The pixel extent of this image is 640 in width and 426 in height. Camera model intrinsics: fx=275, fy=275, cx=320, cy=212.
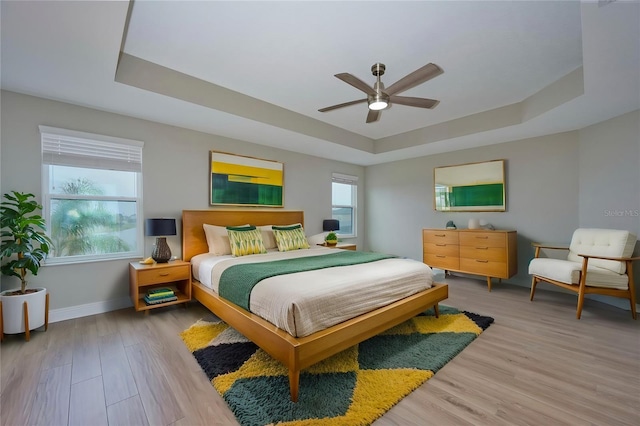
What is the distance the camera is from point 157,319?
3090 mm

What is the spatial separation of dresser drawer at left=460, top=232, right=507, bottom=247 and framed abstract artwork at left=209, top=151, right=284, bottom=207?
3.12 m

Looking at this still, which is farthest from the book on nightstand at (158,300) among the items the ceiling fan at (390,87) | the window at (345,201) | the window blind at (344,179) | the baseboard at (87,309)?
the window blind at (344,179)

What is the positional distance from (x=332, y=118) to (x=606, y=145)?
142 inches

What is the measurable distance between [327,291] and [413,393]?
869 millimetres

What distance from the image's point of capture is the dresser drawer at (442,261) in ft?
15.1

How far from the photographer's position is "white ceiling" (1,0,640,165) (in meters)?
1.98

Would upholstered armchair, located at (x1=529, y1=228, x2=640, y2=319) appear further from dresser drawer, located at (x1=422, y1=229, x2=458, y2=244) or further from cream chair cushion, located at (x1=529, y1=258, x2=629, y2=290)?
dresser drawer, located at (x1=422, y1=229, x2=458, y2=244)

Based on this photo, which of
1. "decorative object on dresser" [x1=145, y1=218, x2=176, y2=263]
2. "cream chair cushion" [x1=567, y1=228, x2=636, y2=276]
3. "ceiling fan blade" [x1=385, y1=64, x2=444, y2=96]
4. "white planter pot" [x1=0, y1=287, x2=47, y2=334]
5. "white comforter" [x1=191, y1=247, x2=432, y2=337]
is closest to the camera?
"white comforter" [x1=191, y1=247, x2=432, y2=337]

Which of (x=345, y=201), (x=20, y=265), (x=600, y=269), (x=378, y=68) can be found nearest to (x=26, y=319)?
(x=20, y=265)

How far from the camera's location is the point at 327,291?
2062mm

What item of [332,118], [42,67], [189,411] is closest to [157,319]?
[189,411]

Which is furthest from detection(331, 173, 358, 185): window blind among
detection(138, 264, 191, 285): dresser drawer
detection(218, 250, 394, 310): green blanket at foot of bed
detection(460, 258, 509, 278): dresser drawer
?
detection(138, 264, 191, 285): dresser drawer

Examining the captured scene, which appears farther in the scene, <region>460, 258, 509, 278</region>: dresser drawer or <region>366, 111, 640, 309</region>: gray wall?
<region>460, 258, 509, 278</region>: dresser drawer

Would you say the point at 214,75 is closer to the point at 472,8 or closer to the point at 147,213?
the point at 147,213
